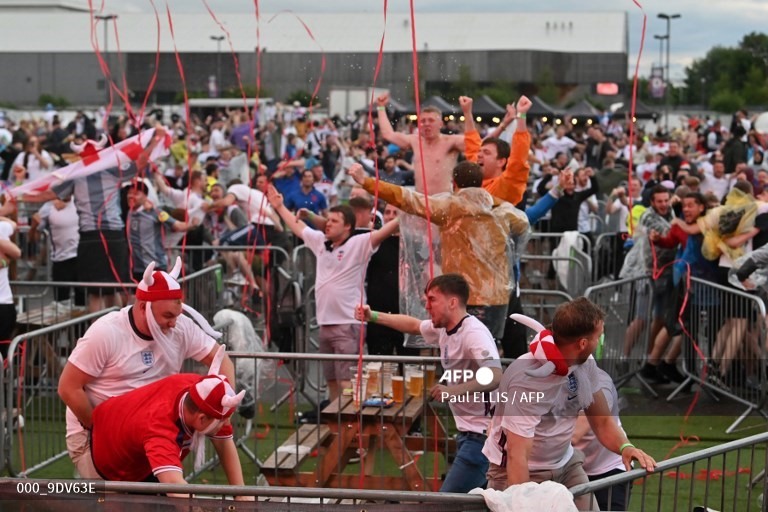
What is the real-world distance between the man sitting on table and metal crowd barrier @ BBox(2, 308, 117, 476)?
2790 millimetres

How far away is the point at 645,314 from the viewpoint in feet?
34.6

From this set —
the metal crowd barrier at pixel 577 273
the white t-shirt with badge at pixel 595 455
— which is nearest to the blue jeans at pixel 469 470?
the white t-shirt with badge at pixel 595 455

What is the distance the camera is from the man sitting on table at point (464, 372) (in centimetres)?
586

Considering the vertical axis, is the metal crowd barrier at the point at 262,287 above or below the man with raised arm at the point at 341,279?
below

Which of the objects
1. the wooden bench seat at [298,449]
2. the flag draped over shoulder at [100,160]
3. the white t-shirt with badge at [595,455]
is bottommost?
the wooden bench seat at [298,449]

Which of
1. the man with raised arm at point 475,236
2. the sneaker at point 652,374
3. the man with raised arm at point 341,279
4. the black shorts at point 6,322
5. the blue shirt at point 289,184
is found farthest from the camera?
the blue shirt at point 289,184

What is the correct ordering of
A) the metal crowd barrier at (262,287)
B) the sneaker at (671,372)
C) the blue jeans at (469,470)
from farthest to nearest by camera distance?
the metal crowd barrier at (262,287), the sneaker at (671,372), the blue jeans at (469,470)

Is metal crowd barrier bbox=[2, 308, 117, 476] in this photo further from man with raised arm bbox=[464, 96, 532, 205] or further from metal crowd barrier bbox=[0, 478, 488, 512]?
man with raised arm bbox=[464, 96, 532, 205]

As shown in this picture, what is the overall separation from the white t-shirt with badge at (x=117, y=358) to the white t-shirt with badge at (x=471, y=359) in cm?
139

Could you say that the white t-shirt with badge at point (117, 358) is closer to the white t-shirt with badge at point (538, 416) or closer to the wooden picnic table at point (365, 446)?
the wooden picnic table at point (365, 446)

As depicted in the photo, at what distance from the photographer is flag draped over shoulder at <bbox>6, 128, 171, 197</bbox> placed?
1059 cm

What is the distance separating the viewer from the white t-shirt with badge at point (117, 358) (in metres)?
5.60

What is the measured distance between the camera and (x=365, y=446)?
7.30 m

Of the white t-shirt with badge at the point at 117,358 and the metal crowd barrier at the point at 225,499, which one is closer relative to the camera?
the metal crowd barrier at the point at 225,499
